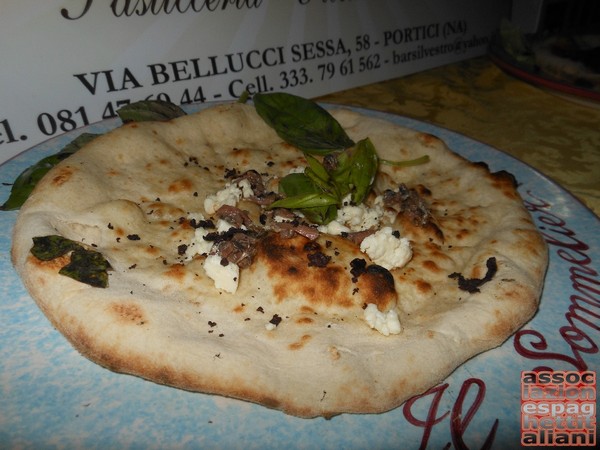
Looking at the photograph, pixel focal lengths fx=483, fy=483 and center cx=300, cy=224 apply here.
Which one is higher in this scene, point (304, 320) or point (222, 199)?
point (222, 199)

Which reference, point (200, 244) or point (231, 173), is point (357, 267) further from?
point (231, 173)

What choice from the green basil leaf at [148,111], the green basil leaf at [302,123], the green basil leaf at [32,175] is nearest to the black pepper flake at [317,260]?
the green basil leaf at [302,123]

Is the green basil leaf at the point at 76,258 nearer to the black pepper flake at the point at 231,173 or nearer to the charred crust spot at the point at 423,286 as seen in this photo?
the black pepper flake at the point at 231,173

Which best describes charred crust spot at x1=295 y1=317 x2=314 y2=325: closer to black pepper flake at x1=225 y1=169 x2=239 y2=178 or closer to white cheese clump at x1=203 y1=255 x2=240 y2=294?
white cheese clump at x1=203 y1=255 x2=240 y2=294

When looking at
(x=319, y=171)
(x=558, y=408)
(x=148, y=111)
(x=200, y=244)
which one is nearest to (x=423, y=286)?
(x=558, y=408)

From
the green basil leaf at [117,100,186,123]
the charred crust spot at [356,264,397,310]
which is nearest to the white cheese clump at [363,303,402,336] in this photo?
the charred crust spot at [356,264,397,310]

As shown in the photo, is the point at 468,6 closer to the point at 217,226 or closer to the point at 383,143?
the point at 383,143
